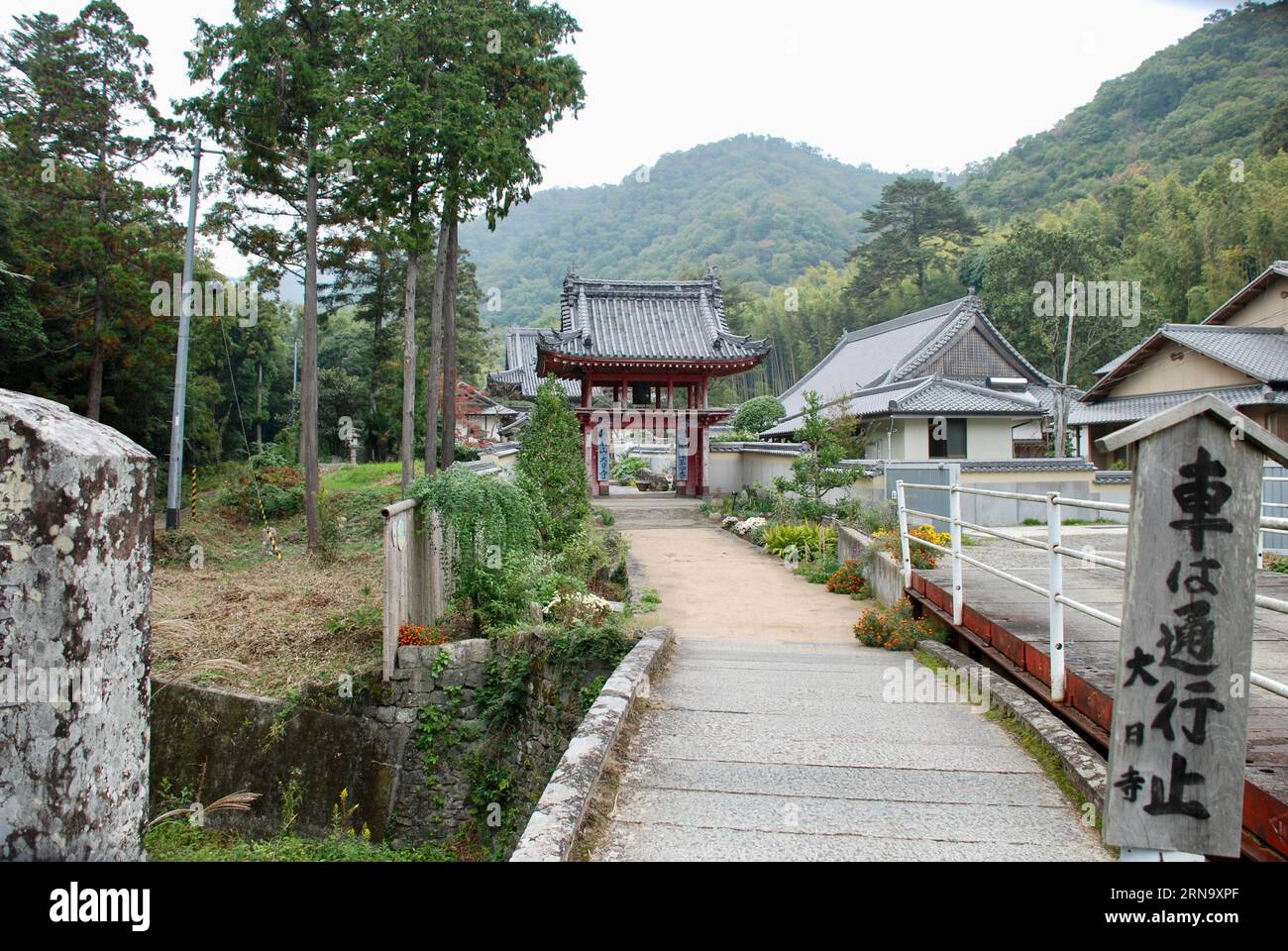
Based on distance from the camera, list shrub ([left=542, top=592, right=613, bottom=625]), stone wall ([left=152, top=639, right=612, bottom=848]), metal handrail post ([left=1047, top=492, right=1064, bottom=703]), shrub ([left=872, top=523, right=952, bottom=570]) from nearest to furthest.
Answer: metal handrail post ([left=1047, top=492, right=1064, bottom=703]) → stone wall ([left=152, top=639, right=612, bottom=848]) → shrub ([left=542, top=592, right=613, bottom=625]) → shrub ([left=872, top=523, right=952, bottom=570])

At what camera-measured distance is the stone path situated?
126 inches

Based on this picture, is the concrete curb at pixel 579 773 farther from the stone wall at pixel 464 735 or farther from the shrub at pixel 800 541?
the shrub at pixel 800 541

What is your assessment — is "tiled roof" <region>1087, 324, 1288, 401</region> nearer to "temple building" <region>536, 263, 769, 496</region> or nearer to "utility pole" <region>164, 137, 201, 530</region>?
"temple building" <region>536, 263, 769, 496</region>

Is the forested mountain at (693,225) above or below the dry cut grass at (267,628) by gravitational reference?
above

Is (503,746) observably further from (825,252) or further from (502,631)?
(825,252)

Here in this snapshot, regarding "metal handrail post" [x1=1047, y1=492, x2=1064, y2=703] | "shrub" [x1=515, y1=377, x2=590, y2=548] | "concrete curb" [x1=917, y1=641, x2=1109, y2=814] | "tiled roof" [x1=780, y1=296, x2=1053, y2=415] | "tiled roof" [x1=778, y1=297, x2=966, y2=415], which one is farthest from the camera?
"tiled roof" [x1=778, y1=297, x2=966, y2=415]

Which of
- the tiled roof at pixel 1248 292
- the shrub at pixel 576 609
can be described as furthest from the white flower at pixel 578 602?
the tiled roof at pixel 1248 292

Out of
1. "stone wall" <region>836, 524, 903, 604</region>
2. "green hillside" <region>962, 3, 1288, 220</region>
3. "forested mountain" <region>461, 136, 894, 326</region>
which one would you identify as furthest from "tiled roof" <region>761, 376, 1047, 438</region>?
"forested mountain" <region>461, 136, 894, 326</region>

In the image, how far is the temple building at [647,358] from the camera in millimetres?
22016

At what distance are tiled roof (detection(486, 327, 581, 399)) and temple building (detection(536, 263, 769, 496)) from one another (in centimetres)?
1240

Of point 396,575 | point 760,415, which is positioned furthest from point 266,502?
point 760,415

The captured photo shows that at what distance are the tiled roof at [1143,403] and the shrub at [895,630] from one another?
16068mm

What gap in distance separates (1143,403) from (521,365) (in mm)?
28646

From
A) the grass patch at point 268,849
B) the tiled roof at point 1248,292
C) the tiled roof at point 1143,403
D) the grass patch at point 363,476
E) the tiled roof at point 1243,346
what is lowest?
the grass patch at point 268,849
